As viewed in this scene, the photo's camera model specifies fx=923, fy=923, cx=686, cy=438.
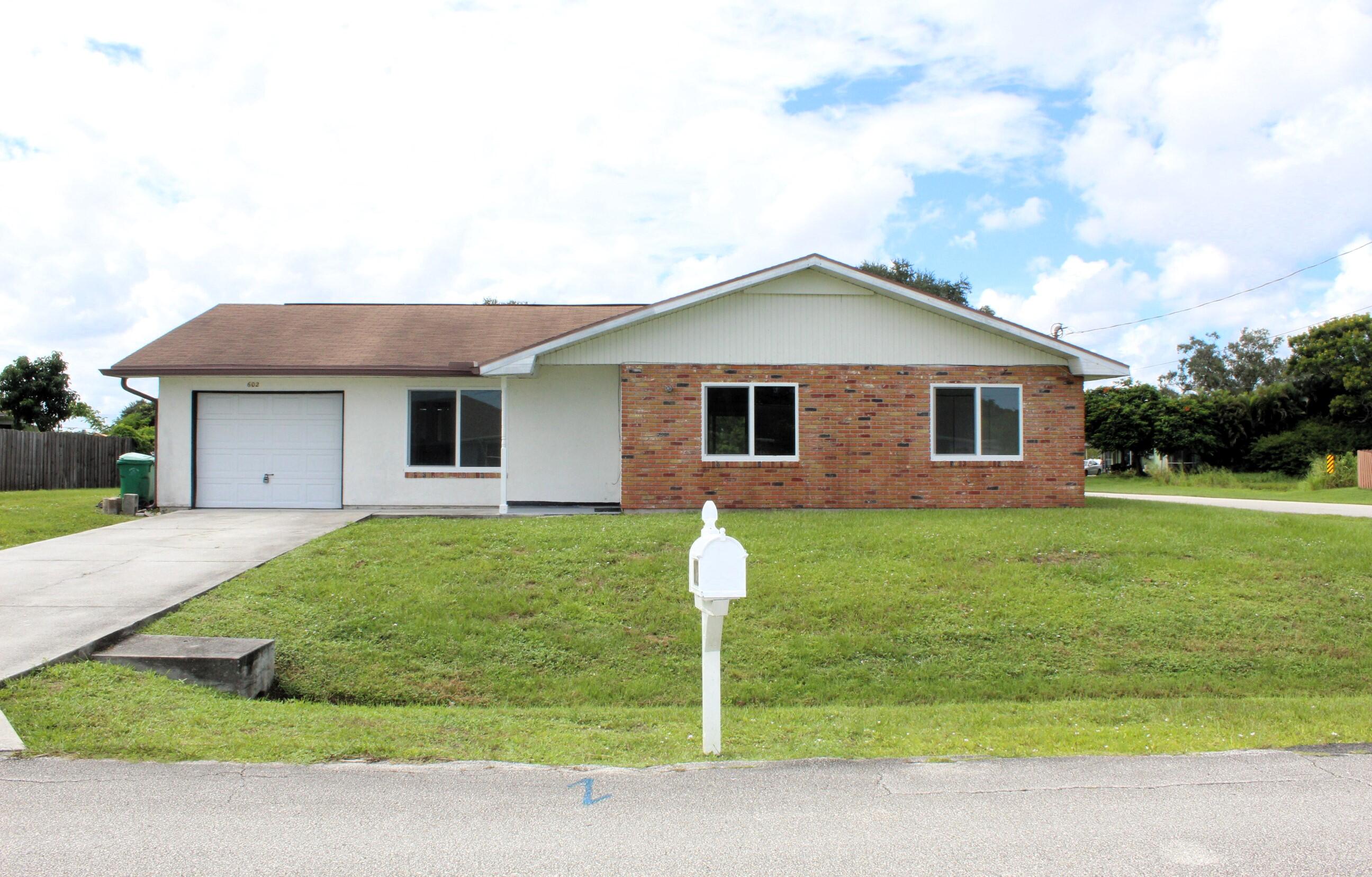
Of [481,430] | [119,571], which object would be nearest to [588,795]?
[119,571]

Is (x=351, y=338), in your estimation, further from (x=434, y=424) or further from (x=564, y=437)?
(x=564, y=437)

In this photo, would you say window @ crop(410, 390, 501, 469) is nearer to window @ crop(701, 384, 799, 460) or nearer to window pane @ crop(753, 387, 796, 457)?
window @ crop(701, 384, 799, 460)

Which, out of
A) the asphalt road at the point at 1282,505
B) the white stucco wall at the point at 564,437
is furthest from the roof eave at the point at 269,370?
the asphalt road at the point at 1282,505

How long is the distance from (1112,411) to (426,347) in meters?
30.1

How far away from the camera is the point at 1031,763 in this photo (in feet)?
17.5

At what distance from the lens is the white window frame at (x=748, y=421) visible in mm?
14688

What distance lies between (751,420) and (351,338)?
7759 mm

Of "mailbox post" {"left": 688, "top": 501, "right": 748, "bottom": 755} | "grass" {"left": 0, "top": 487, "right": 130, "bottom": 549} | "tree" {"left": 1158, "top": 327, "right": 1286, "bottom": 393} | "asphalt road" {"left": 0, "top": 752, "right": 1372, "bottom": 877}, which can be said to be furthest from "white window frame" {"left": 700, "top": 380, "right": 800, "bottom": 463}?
"tree" {"left": 1158, "top": 327, "right": 1286, "bottom": 393}

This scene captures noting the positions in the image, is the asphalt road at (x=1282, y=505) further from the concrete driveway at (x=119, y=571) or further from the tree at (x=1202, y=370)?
the tree at (x=1202, y=370)

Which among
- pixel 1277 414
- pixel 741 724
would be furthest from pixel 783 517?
pixel 1277 414

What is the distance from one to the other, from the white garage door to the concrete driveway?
116 centimetres

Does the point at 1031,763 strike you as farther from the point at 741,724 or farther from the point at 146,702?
the point at 146,702

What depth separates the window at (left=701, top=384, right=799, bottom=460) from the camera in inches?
583

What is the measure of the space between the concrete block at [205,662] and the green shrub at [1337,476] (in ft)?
97.8
